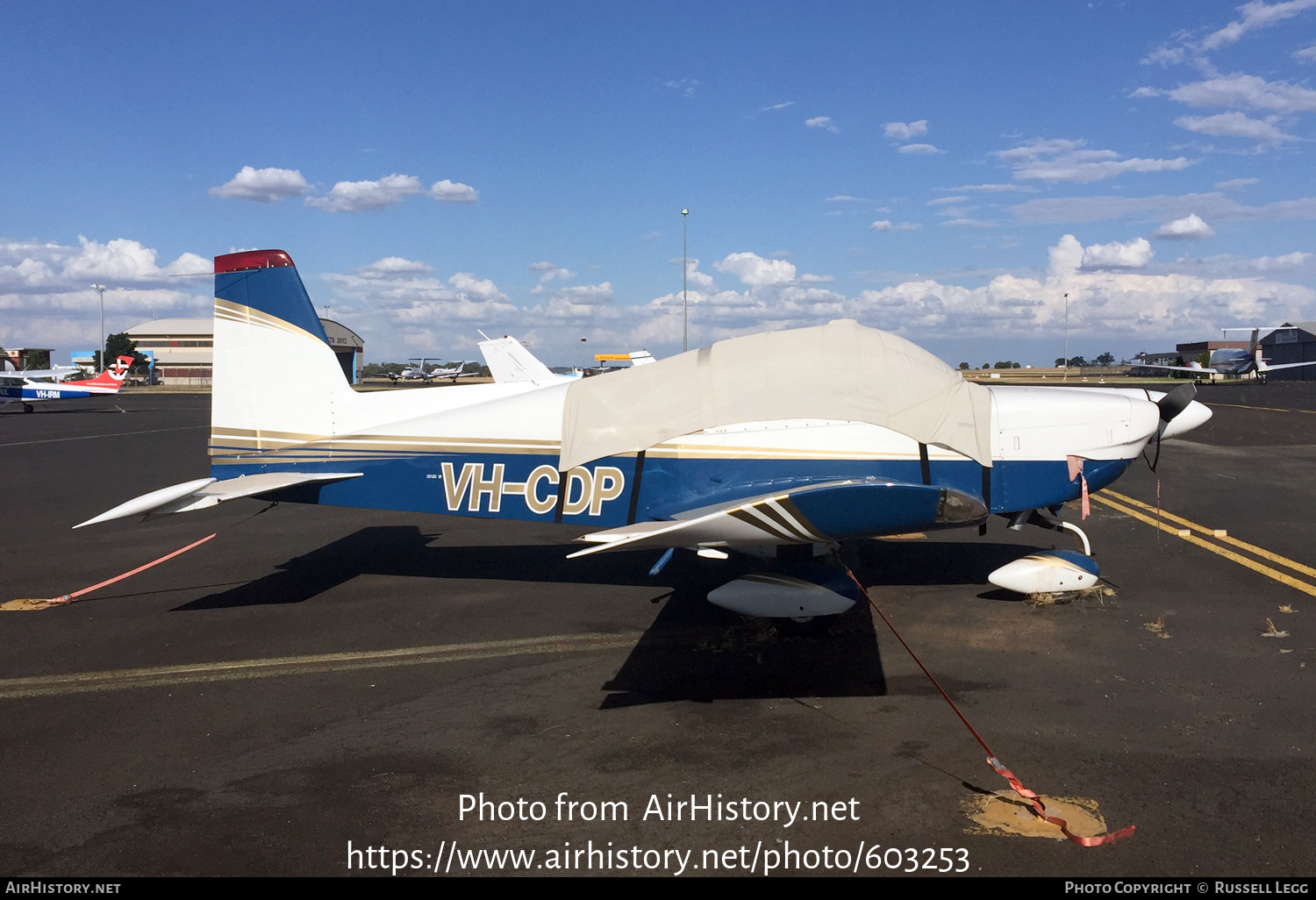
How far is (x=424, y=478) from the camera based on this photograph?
7395 millimetres

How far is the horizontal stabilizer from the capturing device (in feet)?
20.4

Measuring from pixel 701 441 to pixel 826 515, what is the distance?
1508mm

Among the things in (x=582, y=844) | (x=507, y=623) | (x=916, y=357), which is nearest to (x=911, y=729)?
(x=582, y=844)

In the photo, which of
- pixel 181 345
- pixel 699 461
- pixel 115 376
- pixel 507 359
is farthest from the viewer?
pixel 181 345

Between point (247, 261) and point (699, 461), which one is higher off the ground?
point (247, 261)

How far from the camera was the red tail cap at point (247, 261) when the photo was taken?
786cm

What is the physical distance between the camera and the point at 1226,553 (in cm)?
888

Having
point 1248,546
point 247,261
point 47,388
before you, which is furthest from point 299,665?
point 47,388

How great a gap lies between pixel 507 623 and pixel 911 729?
366 centimetres

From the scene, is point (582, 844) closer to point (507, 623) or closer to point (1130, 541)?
point (507, 623)

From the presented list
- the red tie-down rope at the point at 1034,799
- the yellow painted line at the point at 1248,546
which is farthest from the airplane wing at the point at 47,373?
the red tie-down rope at the point at 1034,799

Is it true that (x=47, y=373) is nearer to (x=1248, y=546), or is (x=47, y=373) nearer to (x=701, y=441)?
(x=701, y=441)

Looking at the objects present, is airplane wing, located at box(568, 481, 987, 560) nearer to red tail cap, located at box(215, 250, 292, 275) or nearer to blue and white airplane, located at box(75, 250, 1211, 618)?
blue and white airplane, located at box(75, 250, 1211, 618)

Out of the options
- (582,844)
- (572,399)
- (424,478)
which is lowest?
(582,844)
